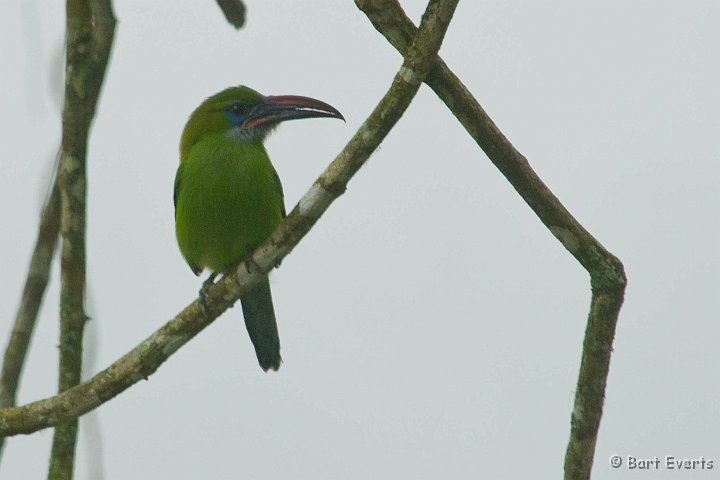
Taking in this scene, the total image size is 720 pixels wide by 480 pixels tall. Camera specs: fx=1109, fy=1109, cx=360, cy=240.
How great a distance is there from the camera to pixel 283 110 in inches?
201

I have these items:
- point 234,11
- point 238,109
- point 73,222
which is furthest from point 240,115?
point 73,222

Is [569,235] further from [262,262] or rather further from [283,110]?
[283,110]

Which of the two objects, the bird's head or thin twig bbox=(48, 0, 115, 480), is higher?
the bird's head

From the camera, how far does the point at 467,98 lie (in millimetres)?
3533

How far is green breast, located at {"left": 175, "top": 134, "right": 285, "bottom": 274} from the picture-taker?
4.80 meters

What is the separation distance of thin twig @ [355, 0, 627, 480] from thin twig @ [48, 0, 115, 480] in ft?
4.62

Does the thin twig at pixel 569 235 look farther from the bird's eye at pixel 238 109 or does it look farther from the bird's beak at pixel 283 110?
the bird's eye at pixel 238 109

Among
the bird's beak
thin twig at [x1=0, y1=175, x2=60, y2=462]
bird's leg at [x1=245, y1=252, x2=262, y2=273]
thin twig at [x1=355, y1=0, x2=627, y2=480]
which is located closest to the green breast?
the bird's beak

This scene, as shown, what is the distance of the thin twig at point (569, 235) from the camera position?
3539mm

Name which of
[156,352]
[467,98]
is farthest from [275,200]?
[467,98]

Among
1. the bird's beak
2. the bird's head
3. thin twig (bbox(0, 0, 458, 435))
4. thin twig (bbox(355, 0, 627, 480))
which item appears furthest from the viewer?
the bird's head

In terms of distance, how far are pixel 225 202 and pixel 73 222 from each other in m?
0.73

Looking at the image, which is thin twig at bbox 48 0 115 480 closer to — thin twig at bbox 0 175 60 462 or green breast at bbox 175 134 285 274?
thin twig at bbox 0 175 60 462

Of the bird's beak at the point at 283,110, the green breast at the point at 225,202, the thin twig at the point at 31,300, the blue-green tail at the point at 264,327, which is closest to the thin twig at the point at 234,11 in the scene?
the bird's beak at the point at 283,110
